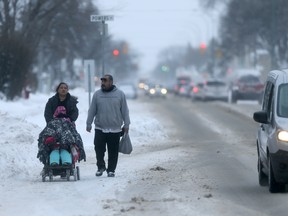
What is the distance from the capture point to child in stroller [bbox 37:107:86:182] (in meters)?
15.9

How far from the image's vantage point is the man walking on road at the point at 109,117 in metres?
16.3

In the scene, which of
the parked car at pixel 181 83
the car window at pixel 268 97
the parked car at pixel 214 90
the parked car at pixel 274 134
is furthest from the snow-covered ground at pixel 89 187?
the parked car at pixel 181 83

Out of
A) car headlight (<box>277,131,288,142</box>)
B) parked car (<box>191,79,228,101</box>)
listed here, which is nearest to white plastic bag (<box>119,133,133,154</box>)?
car headlight (<box>277,131,288,142</box>)

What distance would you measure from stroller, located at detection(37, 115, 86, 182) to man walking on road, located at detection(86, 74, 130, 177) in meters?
0.50

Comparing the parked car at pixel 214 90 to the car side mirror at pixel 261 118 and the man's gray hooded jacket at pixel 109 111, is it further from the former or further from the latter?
the car side mirror at pixel 261 118

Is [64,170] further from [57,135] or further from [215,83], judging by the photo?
[215,83]

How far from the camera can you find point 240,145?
80.5 feet

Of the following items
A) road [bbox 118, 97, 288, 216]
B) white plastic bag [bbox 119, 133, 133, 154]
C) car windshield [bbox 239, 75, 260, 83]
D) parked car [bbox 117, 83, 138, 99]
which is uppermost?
white plastic bag [bbox 119, 133, 133, 154]

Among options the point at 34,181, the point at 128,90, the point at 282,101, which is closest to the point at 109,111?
the point at 34,181

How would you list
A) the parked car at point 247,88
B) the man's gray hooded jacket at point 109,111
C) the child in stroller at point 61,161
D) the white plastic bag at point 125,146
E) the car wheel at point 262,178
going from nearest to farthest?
the car wheel at point 262,178, the child in stroller at point 61,161, the man's gray hooded jacket at point 109,111, the white plastic bag at point 125,146, the parked car at point 247,88

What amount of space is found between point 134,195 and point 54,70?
5526 centimetres

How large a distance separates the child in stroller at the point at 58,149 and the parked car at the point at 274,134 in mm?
3027

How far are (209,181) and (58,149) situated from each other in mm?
Answer: 2507

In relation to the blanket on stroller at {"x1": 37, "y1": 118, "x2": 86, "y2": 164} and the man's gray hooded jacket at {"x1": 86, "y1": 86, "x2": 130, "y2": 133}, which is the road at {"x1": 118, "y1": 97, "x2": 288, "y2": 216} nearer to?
the man's gray hooded jacket at {"x1": 86, "y1": 86, "x2": 130, "y2": 133}
